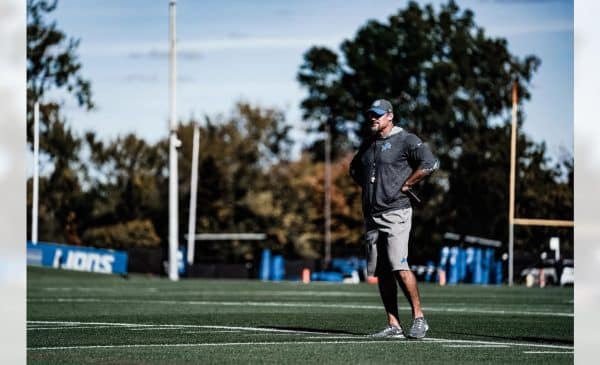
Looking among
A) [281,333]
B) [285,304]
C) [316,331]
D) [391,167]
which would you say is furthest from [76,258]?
[391,167]

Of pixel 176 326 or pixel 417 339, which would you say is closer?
pixel 417 339

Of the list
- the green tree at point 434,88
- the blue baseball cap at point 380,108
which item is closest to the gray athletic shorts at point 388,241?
the blue baseball cap at point 380,108

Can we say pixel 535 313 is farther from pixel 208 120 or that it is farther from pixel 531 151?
pixel 208 120

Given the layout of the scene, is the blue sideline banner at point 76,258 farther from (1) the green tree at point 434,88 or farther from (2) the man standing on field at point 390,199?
(2) the man standing on field at point 390,199

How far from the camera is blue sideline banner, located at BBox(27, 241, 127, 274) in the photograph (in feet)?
122

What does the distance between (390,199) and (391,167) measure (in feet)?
0.78

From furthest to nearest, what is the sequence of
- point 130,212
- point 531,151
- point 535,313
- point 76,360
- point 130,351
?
point 130,212 < point 531,151 < point 535,313 < point 130,351 < point 76,360

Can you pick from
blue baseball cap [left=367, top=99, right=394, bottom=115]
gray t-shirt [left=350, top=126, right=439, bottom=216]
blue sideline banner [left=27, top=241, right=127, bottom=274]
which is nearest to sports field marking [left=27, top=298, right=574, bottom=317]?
gray t-shirt [left=350, top=126, right=439, bottom=216]

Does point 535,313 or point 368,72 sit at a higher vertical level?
point 368,72

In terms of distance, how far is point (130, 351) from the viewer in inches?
321

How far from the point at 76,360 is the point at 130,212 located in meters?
63.5

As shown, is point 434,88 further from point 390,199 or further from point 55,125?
point 390,199

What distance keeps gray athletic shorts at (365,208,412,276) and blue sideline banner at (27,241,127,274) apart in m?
27.9
